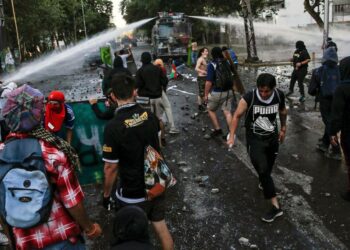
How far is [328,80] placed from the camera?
262 inches

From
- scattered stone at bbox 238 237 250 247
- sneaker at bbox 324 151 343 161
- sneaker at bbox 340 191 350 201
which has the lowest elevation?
scattered stone at bbox 238 237 250 247

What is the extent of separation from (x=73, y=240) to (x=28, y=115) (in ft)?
3.01

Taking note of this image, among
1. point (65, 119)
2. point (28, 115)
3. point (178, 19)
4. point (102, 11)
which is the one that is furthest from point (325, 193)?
point (102, 11)

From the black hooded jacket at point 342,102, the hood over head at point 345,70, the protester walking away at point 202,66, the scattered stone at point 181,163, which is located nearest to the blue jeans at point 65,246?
the black hooded jacket at point 342,102

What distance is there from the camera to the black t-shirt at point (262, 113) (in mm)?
4723

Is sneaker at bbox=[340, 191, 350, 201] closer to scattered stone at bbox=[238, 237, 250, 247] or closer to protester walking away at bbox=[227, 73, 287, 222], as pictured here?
protester walking away at bbox=[227, 73, 287, 222]

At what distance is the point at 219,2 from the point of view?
1511 inches

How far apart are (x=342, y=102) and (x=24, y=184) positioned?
3939 mm

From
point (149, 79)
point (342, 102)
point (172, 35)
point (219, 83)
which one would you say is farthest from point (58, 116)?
point (172, 35)

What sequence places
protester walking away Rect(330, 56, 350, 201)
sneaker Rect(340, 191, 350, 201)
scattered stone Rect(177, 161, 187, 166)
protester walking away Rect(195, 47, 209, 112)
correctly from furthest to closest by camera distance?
protester walking away Rect(195, 47, 209, 112), scattered stone Rect(177, 161, 187, 166), sneaker Rect(340, 191, 350, 201), protester walking away Rect(330, 56, 350, 201)

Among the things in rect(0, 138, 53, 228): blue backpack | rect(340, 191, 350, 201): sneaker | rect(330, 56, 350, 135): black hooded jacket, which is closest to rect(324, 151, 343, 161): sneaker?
rect(340, 191, 350, 201): sneaker

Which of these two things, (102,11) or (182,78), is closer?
(182,78)

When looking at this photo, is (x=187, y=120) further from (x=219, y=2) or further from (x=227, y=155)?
(x=219, y=2)

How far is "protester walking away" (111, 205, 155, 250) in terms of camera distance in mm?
2203
